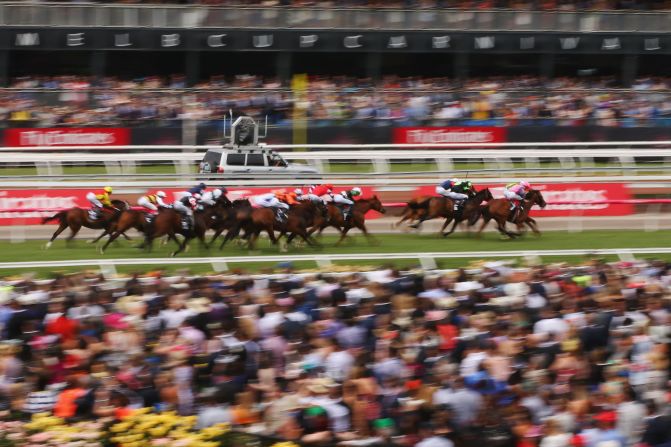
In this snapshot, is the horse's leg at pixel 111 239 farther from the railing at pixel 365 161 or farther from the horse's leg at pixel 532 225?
the horse's leg at pixel 532 225

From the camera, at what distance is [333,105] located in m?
29.3

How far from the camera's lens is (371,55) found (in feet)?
112

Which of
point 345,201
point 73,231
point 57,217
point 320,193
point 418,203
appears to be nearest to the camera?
point 57,217

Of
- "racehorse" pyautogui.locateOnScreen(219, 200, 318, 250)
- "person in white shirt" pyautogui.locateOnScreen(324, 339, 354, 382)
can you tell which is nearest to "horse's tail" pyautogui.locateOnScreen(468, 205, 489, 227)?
"racehorse" pyautogui.locateOnScreen(219, 200, 318, 250)

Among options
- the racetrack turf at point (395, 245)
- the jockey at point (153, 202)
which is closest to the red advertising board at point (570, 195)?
the racetrack turf at point (395, 245)

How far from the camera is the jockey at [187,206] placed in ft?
59.9

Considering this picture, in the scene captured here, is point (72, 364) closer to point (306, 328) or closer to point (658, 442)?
point (306, 328)

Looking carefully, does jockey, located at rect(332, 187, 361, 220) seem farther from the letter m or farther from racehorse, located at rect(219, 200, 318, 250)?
the letter m

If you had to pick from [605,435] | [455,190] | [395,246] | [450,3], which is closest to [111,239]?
[395,246]

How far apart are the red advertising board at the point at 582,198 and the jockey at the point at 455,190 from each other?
193 centimetres

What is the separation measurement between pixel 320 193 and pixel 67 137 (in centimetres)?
1064

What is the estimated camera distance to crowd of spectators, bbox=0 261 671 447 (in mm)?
10359

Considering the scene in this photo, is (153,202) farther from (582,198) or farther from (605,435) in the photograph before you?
(605,435)

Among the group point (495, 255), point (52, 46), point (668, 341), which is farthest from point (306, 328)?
point (52, 46)
